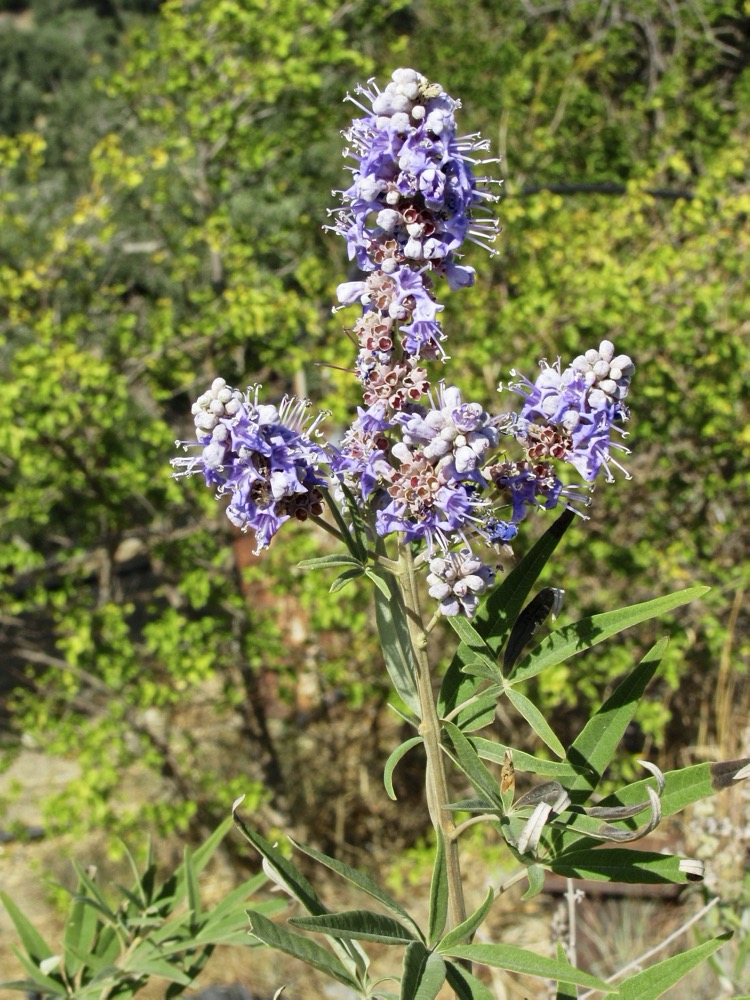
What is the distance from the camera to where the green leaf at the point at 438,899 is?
1346 mm

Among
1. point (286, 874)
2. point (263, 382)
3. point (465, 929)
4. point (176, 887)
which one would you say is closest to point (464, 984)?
point (465, 929)

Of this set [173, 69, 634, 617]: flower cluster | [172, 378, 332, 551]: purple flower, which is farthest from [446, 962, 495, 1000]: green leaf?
[172, 378, 332, 551]: purple flower

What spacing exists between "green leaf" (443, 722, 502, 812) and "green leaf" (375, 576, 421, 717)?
13 cm

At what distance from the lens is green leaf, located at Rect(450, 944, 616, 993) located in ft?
3.92

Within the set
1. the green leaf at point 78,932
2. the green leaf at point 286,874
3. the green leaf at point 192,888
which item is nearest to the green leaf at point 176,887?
the green leaf at point 192,888

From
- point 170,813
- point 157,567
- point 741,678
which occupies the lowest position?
point 170,813

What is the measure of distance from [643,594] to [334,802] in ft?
8.31

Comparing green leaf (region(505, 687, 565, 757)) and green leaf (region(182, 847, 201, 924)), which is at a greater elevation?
green leaf (region(505, 687, 565, 757))

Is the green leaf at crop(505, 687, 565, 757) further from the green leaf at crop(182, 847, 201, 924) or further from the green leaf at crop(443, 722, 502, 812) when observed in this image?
the green leaf at crop(182, 847, 201, 924)

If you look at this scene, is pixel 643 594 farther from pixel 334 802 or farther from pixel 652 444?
pixel 334 802

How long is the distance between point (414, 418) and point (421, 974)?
766 millimetres

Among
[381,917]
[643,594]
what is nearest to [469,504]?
[381,917]

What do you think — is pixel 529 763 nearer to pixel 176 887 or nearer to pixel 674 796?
pixel 674 796

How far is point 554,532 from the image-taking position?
1427mm
